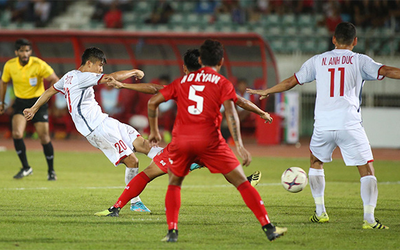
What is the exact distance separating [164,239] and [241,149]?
1.15 meters

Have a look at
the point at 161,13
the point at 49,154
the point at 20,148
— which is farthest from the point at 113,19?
the point at 49,154

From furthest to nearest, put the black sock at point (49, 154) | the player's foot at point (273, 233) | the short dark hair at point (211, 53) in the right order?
the black sock at point (49, 154)
the short dark hair at point (211, 53)
the player's foot at point (273, 233)

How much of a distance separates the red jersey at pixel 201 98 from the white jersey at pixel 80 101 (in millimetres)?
2233

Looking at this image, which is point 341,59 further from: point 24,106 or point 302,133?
point 302,133

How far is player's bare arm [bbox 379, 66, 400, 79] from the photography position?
19.7ft

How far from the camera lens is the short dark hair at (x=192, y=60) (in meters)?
→ 5.75

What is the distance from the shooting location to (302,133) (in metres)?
21.6

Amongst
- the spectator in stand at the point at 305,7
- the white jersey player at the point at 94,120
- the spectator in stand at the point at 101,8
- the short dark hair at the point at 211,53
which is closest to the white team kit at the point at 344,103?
the short dark hair at the point at 211,53

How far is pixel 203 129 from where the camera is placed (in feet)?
17.6

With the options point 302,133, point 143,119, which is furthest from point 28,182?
point 302,133

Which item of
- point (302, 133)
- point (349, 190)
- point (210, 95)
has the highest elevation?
point (210, 95)

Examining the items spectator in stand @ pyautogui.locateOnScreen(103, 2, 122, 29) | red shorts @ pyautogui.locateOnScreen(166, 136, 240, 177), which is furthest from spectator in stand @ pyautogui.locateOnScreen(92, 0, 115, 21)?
red shorts @ pyautogui.locateOnScreen(166, 136, 240, 177)

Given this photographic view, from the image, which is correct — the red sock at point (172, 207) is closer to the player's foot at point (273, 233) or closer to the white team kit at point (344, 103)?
the player's foot at point (273, 233)

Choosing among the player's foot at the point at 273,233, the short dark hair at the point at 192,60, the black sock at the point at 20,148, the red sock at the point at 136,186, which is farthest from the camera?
the black sock at the point at 20,148
